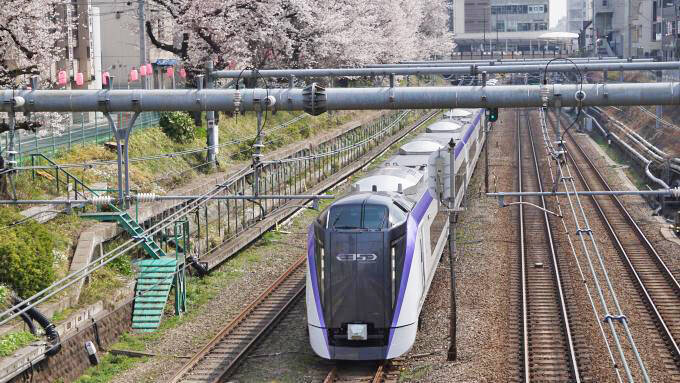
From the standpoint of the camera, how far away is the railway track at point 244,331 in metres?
17.5

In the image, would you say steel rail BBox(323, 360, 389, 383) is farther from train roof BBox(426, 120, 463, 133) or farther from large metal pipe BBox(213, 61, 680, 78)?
train roof BBox(426, 120, 463, 133)

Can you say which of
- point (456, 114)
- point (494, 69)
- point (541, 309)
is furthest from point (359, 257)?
point (456, 114)

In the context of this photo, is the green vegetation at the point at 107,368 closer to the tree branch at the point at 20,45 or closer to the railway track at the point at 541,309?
the railway track at the point at 541,309

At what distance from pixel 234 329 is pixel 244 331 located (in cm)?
25

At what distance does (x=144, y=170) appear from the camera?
29.9 m

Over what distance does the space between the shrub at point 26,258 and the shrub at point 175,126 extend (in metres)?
14.5

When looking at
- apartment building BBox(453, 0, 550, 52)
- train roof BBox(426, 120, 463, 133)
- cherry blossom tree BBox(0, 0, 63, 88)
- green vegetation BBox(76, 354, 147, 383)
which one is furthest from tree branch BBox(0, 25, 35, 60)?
apartment building BBox(453, 0, 550, 52)

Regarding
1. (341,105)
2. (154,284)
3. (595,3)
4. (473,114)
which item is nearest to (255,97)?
(341,105)

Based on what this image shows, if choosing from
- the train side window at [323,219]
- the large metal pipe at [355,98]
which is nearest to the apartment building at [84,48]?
the large metal pipe at [355,98]

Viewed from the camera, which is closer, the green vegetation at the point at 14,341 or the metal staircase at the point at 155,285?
the green vegetation at the point at 14,341

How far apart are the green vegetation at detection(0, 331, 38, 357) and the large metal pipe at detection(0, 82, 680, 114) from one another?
391cm

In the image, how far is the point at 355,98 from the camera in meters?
15.8

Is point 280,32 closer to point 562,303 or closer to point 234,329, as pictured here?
point 562,303

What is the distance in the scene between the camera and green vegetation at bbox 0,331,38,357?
1664 centimetres
